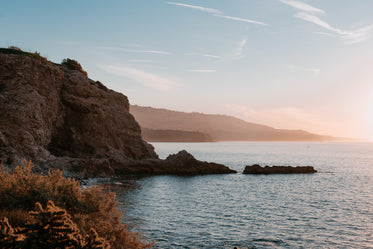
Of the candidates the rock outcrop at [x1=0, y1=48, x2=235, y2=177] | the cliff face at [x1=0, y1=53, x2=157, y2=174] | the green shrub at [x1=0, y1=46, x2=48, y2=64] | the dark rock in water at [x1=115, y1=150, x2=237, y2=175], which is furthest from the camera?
the dark rock in water at [x1=115, y1=150, x2=237, y2=175]

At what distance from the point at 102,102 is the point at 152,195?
2772 centimetres

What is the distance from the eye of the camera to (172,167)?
173ft

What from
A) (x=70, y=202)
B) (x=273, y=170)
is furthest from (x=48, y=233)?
(x=273, y=170)

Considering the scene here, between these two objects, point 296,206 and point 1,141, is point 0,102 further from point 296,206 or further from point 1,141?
point 296,206

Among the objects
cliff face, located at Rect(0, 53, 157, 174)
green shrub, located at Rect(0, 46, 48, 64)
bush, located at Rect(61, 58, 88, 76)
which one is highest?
bush, located at Rect(61, 58, 88, 76)

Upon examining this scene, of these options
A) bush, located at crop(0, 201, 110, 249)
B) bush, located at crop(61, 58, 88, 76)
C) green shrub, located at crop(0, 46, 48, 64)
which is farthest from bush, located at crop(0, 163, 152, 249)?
bush, located at crop(61, 58, 88, 76)

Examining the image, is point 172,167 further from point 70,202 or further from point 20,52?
point 70,202

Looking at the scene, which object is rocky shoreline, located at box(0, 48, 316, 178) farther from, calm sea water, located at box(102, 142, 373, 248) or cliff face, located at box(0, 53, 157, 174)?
calm sea water, located at box(102, 142, 373, 248)

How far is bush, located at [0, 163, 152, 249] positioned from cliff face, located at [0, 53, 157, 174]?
25.7 meters

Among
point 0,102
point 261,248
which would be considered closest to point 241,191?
point 261,248

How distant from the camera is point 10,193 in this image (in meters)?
9.64

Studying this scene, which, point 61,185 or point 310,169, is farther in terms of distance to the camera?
point 310,169

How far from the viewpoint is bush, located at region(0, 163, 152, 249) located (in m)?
9.05

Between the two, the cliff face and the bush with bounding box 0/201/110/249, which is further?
the cliff face
